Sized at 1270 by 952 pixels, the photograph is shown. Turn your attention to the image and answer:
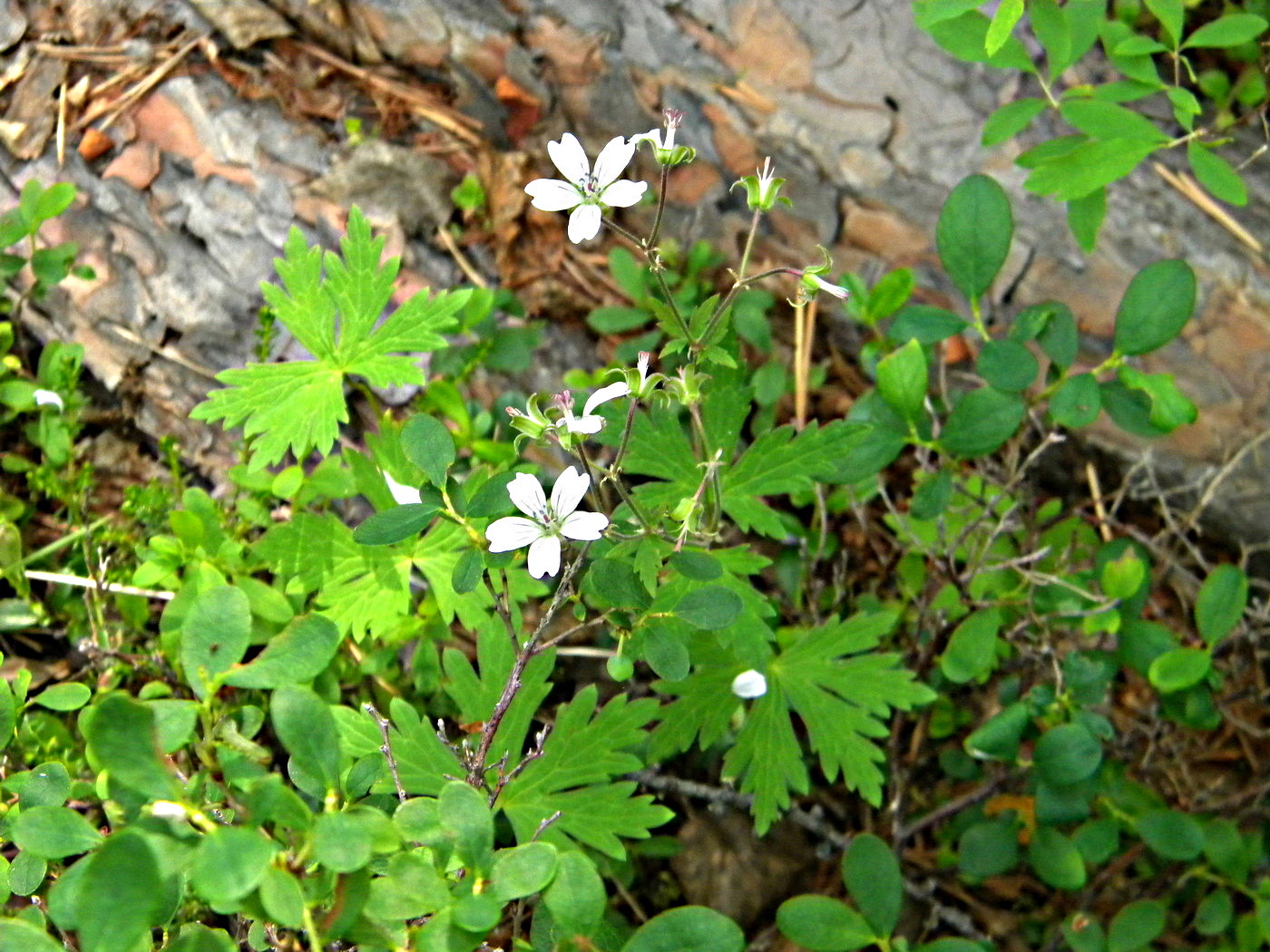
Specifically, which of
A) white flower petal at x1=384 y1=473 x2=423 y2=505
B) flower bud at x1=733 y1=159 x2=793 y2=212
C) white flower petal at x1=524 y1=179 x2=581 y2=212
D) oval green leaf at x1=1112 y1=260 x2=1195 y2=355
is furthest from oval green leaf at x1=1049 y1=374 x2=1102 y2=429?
white flower petal at x1=384 y1=473 x2=423 y2=505

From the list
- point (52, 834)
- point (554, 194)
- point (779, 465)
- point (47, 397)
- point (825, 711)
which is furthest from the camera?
point (47, 397)

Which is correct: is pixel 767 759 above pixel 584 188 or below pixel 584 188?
below

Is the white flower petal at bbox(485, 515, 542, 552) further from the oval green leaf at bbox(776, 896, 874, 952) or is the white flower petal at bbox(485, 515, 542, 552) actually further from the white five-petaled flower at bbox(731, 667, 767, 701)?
the oval green leaf at bbox(776, 896, 874, 952)

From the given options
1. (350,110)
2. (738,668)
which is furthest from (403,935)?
(350,110)

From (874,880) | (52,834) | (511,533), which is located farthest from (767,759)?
(52,834)

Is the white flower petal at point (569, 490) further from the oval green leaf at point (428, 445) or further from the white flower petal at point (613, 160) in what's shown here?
the white flower petal at point (613, 160)

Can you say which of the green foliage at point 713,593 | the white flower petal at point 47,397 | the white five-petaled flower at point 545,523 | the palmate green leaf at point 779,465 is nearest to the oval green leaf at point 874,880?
the green foliage at point 713,593

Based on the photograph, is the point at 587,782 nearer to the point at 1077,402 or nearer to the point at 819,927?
the point at 819,927
